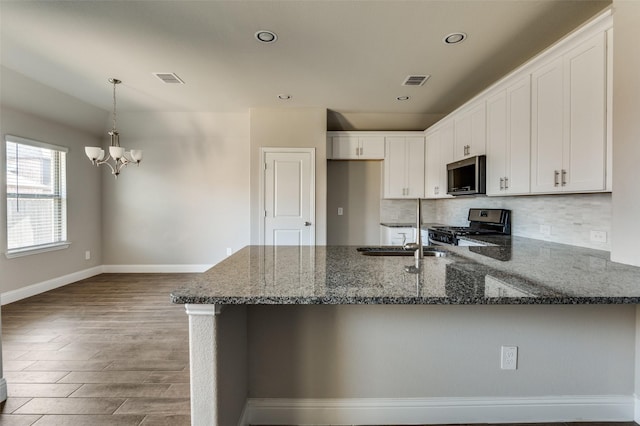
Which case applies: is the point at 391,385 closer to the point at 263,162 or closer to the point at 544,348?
the point at 544,348

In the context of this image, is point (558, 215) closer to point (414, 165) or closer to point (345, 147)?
point (414, 165)

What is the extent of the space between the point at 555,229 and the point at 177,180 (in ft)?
16.9

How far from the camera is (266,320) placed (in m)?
1.60

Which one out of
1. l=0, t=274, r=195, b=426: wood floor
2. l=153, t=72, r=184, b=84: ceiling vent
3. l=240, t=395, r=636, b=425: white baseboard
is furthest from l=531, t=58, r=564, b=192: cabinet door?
l=153, t=72, r=184, b=84: ceiling vent

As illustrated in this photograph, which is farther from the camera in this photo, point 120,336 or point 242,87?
point 242,87

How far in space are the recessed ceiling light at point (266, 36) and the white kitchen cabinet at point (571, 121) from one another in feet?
6.99

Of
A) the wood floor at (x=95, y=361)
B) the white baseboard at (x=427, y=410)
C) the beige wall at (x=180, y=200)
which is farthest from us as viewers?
the beige wall at (x=180, y=200)

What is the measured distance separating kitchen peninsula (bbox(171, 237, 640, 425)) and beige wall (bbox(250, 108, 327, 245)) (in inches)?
106

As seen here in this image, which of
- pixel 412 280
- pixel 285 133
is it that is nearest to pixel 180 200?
pixel 285 133

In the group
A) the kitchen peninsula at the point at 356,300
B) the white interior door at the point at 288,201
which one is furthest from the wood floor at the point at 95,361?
the white interior door at the point at 288,201

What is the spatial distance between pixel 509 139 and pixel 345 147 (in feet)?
8.21

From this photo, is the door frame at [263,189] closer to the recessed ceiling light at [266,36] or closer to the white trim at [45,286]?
the recessed ceiling light at [266,36]

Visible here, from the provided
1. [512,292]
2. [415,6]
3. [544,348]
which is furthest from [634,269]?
[415,6]

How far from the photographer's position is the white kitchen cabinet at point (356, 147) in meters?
4.79
